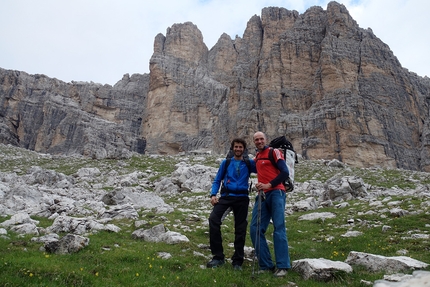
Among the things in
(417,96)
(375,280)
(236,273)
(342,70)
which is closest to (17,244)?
(236,273)

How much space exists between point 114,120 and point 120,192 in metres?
111

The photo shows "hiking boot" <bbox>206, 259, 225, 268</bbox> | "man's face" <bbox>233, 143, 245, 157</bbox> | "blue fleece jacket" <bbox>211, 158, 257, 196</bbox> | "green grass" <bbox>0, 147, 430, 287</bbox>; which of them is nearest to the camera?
"green grass" <bbox>0, 147, 430, 287</bbox>

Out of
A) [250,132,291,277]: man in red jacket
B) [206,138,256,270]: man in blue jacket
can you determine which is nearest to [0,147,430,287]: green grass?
[250,132,291,277]: man in red jacket

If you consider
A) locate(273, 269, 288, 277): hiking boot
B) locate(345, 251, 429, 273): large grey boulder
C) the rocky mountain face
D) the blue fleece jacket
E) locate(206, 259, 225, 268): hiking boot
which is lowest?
locate(206, 259, 225, 268): hiking boot

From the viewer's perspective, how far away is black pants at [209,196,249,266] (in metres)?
7.82

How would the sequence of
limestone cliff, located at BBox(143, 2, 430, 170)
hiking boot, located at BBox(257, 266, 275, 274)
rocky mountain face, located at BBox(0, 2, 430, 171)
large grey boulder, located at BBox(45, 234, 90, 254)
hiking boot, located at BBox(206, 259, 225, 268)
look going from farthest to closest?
1. rocky mountain face, located at BBox(0, 2, 430, 171)
2. limestone cliff, located at BBox(143, 2, 430, 170)
3. large grey boulder, located at BBox(45, 234, 90, 254)
4. hiking boot, located at BBox(206, 259, 225, 268)
5. hiking boot, located at BBox(257, 266, 275, 274)

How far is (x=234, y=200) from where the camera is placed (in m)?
8.16

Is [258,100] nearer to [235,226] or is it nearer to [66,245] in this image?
[235,226]

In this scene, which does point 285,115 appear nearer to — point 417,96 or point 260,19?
point 417,96

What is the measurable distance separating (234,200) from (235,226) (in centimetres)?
64

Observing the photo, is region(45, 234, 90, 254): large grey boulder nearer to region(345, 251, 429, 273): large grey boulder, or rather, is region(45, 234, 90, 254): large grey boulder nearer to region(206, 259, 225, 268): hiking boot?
region(206, 259, 225, 268): hiking boot

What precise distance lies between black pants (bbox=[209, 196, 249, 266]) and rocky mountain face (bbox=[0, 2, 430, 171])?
46442mm

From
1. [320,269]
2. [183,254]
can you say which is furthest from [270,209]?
[183,254]

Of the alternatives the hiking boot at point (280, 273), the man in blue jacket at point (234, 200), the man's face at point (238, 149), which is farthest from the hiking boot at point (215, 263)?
the man's face at point (238, 149)
